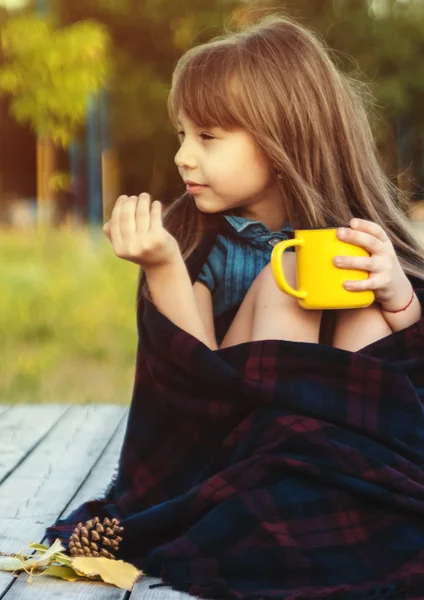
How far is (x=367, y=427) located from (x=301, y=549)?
0.77 feet

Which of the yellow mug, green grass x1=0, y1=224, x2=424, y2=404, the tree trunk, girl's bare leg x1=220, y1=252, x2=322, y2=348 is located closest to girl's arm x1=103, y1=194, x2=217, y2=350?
Result: girl's bare leg x1=220, y1=252, x2=322, y2=348

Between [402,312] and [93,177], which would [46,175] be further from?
[402,312]

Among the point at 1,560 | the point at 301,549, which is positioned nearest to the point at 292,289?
the point at 301,549

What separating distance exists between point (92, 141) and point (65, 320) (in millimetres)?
3722

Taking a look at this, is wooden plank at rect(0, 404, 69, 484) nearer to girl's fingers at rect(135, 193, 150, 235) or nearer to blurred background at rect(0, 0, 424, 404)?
blurred background at rect(0, 0, 424, 404)

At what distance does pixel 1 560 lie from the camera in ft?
5.89

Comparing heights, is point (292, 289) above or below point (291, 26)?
below

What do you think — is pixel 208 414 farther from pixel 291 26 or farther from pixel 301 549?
pixel 291 26

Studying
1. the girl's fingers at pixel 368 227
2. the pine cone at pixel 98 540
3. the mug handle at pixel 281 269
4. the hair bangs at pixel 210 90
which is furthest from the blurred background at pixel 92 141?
the pine cone at pixel 98 540

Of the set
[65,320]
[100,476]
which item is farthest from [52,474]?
[65,320]

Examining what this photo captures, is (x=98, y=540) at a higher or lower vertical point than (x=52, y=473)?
higher

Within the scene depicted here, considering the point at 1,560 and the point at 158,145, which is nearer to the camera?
the point at 1,560

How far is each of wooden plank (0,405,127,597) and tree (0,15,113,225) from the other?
3.87 m

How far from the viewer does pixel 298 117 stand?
2006 millimetres
